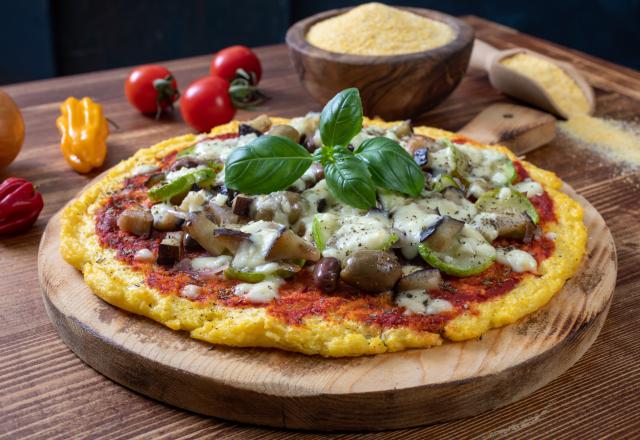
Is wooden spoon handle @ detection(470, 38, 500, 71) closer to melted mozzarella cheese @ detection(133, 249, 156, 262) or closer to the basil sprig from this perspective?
the basil sprig

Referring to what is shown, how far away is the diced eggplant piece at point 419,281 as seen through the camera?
3.17 meters

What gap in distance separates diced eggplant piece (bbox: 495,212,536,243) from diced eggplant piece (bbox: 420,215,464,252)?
1.01ft

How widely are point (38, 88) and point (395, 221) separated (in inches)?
153

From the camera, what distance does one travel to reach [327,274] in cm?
314

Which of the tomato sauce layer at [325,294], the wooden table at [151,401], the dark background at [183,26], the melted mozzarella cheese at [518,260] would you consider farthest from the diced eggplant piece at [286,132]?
the dark background at [183,26]

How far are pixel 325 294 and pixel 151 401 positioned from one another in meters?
0.81

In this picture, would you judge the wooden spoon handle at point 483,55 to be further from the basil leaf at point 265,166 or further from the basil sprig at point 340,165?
the basil leaf at point 265,166

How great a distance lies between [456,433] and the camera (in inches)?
110

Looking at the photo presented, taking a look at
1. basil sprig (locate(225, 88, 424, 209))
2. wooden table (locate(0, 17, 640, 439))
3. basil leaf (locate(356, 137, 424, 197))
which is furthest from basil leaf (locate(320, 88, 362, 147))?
wooden table (locate(0, 17, 640, 439))

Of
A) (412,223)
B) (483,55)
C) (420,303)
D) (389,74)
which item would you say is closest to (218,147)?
(412,223)

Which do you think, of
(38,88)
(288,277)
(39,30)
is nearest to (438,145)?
(288,277)

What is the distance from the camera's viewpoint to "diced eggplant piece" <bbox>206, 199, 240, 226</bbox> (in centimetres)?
356

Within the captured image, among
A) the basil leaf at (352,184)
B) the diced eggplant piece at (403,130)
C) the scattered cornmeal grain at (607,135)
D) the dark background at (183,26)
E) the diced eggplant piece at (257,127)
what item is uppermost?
the basil leaf at (352,184)

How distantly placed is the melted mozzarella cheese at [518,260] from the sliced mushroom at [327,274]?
78cm
